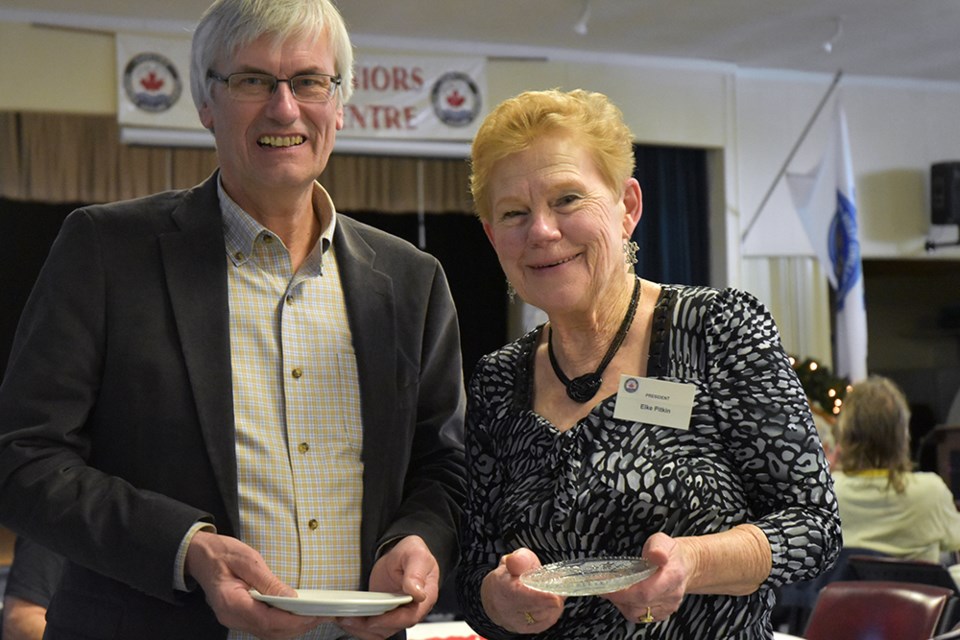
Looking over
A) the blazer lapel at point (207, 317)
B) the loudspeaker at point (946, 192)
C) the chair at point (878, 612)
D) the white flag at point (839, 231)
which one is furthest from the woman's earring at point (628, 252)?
the loudspeaker at point (946, 192)

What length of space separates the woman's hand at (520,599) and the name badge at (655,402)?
27cm

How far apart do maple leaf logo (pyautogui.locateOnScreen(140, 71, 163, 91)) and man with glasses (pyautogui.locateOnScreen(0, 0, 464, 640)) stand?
22.4ft

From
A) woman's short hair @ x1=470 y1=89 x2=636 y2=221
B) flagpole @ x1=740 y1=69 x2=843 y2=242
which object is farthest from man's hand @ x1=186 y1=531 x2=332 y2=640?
flagpole @ x1=740 y1=69 x2=843 y2=242

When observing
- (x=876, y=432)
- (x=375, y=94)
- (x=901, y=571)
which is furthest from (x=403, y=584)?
(x=375, y=94)

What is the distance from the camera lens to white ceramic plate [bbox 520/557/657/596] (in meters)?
1.54

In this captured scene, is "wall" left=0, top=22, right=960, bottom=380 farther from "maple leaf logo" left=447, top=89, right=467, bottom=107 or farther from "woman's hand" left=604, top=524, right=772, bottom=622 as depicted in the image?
"woman's hand" left=604, top=524, right=772, bottom=622

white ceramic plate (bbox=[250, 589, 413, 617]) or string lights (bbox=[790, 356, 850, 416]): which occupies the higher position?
white ceramic plate (bbox=[250, 589, 413, 617])

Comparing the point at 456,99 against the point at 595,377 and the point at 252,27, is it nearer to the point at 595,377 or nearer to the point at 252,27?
the point at 252,27

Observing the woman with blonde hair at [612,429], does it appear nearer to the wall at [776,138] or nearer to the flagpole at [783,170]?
the wall at [776,138]

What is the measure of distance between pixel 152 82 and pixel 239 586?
292 inches

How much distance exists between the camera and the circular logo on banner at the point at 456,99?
9.23 metres

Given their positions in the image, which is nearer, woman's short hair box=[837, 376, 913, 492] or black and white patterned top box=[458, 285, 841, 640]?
black and white patterned top box=[458, 285, 841, 640]

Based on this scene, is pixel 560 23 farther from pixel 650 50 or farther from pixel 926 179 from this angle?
pixel 926 179

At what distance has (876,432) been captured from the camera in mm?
5500
